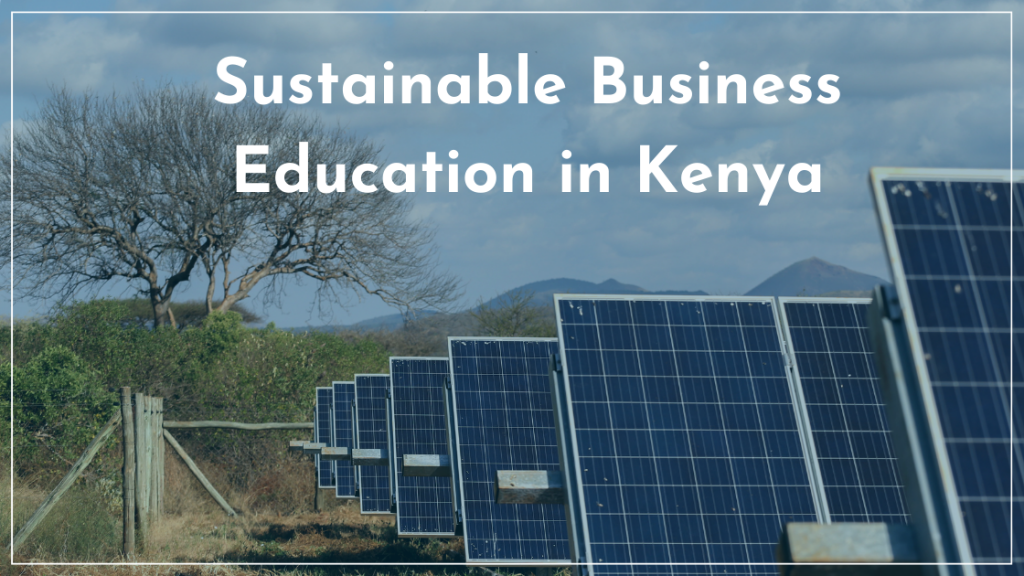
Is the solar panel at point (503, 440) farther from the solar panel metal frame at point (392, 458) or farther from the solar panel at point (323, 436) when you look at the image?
the solar panel at point (323, 436)

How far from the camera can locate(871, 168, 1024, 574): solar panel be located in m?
2.93

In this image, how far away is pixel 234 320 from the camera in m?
26.0

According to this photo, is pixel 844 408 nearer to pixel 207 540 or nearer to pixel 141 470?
pixel 141 470

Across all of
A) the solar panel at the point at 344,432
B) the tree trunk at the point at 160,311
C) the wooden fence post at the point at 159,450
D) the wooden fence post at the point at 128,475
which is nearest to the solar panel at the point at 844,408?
the wooden fence post at the point at 128,475

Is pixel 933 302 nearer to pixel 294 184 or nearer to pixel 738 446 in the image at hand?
pixel 738 446

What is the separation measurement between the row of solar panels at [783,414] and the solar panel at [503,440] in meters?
0.04

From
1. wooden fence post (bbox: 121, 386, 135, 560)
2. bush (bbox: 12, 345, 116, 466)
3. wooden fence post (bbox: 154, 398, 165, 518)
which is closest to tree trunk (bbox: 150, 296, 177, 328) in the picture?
bush (bbox: 12, 345, 116, 466)

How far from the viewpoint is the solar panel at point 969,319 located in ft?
9.62

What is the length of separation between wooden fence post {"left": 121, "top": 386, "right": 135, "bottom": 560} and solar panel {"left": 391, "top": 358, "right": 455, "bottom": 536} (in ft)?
12.5

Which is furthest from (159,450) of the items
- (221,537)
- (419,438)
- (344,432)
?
(419,438)

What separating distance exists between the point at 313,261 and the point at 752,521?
2908 centimetres

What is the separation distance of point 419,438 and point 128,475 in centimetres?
428

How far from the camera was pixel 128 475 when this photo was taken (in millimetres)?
13039

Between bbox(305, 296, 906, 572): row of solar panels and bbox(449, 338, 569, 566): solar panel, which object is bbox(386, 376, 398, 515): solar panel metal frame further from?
bbox(305, 296, 906, 572): row of solar panels
